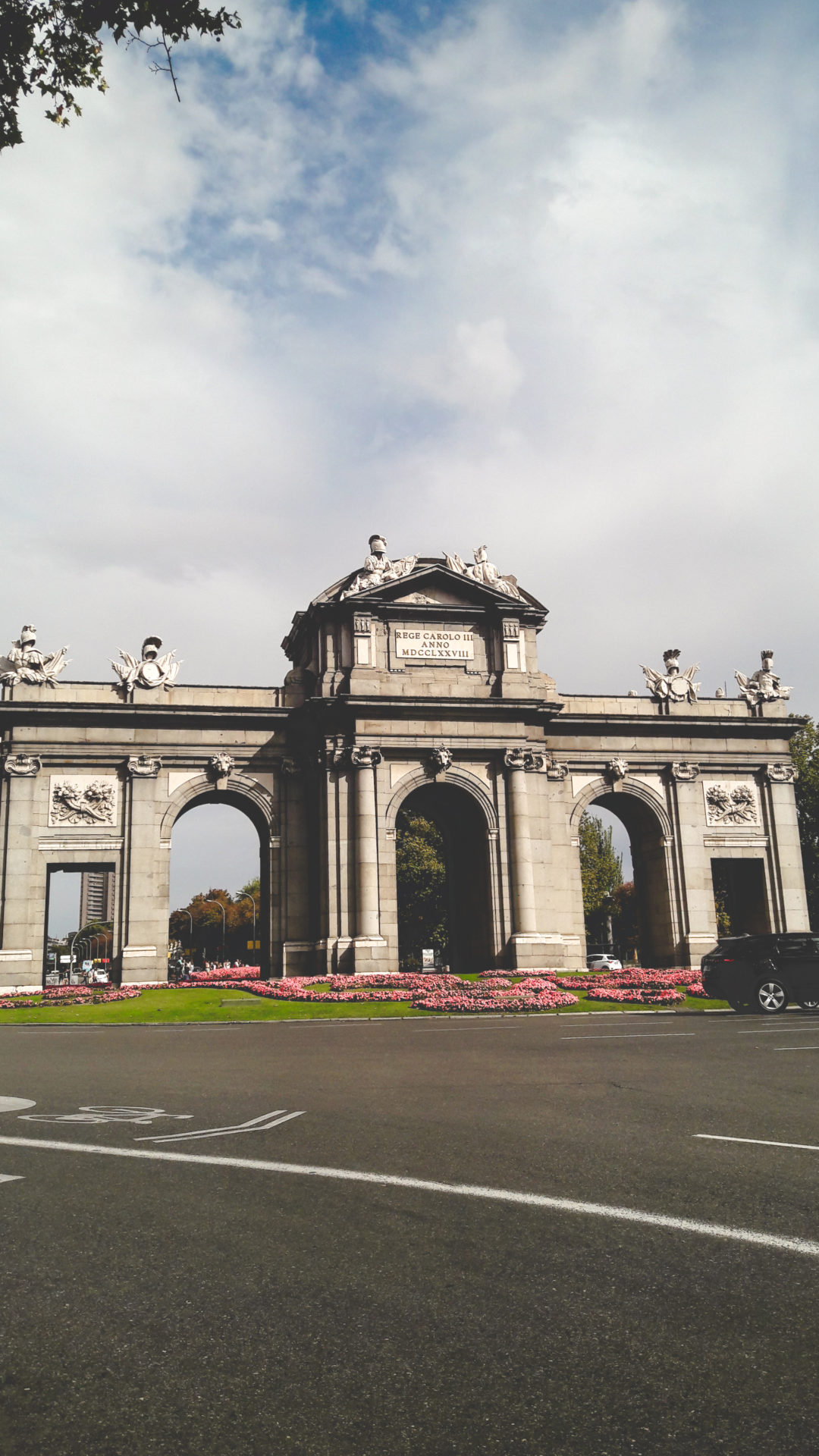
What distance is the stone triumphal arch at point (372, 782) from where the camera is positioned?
3697 centimetres

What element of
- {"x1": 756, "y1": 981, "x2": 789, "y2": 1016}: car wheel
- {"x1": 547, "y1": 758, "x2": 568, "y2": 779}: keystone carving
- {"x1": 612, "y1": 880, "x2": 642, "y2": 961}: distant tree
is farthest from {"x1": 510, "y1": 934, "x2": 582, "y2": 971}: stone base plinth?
{"x1": 612, "y1": 880, "x2": 642, "y2": 961}: distant tree

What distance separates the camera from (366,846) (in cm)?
3650

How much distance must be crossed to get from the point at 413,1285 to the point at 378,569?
36087 millimetres

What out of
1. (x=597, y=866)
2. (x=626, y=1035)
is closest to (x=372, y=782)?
(x=626, y=1035)

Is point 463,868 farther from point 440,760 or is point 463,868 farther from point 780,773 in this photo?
point 780,773

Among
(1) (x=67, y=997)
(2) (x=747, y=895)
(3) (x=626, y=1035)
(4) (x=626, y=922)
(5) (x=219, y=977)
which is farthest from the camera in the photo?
(4) (x=626, y=922)

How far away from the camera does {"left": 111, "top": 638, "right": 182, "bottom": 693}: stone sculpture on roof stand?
38.9 meters

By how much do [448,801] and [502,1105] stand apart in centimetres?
3275

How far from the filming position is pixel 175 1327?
4.02m

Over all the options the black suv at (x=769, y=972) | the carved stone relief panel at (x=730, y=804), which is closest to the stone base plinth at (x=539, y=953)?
the carved stone relief panel at (x=730, y=804)

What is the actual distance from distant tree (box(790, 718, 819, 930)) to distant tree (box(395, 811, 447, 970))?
2216 cm

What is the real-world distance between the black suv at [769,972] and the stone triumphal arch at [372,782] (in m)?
13.8

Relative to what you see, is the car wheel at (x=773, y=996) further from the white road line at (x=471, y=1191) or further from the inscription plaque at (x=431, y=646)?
the inscription plaque at (x=431, y=646)

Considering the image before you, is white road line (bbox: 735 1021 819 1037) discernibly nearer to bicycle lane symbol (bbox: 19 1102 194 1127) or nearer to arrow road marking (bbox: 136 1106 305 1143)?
arrow road marking (bbox: 136 1106 305 1143)
